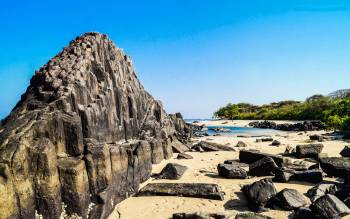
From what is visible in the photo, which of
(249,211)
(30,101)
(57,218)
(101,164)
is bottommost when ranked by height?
(249,211)

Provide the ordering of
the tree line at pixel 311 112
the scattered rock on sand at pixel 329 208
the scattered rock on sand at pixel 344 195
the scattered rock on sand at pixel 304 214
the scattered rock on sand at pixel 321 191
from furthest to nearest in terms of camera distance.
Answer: the tree line at pixel 311 112 < the scattered rock on sand at pixel 321 191 < the scattered rock on sand at pixel 344 195 < the scattered rock on sand at pixel 304 214 < the scattered rock on sand at pixel 329 208

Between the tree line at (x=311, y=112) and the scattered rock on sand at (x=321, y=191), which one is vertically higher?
the tree line at (x=311, y=112)

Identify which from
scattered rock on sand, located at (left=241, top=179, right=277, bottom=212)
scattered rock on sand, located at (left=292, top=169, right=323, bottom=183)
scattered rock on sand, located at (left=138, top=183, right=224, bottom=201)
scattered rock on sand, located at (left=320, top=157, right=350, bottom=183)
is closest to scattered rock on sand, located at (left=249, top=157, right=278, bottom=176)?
scattered rock on sand, located at (left=292, top=169, right=323, bottom=183)

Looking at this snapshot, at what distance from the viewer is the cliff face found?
32.0 ft

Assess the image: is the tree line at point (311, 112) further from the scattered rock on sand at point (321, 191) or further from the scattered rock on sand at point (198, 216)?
the scattered rock on sand at point (198, 216)

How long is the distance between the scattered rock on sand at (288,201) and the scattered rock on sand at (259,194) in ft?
0.89

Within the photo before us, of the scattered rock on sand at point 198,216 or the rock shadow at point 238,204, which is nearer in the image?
the scattered rock on sand at point 198,216

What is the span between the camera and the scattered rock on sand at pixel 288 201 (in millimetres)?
12599

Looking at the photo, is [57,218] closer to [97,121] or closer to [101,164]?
[101,164]

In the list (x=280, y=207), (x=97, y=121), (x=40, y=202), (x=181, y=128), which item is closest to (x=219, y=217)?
(x=280, y=207)

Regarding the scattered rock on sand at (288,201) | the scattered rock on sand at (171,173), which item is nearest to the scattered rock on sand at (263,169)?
the scattered rock on sand at (171,173)

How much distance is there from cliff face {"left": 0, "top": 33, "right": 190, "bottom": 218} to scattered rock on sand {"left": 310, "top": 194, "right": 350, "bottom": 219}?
7118 millimetres

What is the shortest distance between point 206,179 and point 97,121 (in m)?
6.53

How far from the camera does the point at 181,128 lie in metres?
50.0
